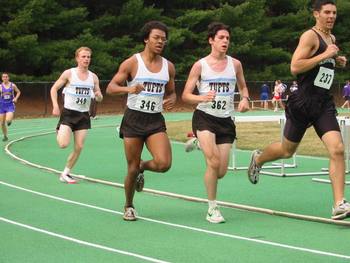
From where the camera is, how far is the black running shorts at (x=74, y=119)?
1238 cm

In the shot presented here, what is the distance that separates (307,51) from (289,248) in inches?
90.8

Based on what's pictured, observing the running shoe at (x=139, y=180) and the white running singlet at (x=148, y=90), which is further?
the running shoe at (x=139, y=180)

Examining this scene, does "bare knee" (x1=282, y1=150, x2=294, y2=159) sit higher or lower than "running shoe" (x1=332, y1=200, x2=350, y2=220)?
higher

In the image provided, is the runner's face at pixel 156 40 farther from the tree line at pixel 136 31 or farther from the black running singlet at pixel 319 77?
the tree line at pixel 136 31

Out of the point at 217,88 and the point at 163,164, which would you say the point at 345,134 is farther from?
the point at 163,164

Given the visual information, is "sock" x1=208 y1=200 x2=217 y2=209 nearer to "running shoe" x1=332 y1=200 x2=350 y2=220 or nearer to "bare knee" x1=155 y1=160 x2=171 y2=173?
"bare knee" x1=155 y1=160 x2=171 y2=173

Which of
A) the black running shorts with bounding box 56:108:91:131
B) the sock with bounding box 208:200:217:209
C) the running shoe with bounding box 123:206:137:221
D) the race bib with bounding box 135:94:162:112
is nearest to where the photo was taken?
the sock with bounding box 208:200:217:209

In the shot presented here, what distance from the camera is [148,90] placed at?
841cm

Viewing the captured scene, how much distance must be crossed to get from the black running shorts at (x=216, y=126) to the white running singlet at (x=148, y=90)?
18.9 inches

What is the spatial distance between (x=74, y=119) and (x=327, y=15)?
18.8 feet

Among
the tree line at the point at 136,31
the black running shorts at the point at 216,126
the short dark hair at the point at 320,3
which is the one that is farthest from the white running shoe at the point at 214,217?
the tree line at the point at 136,31

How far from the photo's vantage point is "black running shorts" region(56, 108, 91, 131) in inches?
487

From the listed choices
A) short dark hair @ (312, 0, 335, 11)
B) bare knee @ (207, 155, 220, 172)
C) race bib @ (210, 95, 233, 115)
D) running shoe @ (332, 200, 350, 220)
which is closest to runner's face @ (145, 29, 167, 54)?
race bib @ (210, 95, 233, 115)

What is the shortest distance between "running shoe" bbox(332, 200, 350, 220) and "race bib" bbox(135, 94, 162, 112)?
238 cm
